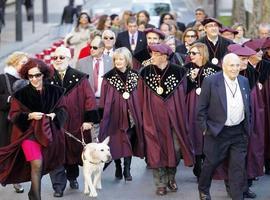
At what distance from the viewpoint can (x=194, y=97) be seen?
10.6 metres

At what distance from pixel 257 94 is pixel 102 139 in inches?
84.8

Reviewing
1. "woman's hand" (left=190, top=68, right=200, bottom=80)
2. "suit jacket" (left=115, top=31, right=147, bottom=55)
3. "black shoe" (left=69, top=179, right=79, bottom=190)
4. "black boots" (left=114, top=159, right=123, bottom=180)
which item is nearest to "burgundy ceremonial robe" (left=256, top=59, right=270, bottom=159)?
"woman's hand" (left=190, top=68, right=200, bottom=80)

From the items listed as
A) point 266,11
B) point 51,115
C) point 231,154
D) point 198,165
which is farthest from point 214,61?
point 266,11

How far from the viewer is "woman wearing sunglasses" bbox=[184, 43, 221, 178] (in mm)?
10406

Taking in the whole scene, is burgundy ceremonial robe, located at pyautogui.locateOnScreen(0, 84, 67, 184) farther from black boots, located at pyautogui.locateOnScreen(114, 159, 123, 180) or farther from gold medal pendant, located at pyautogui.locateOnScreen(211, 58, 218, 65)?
gold medal pendant, located at pyautogui.locateOnScreen(211, 58, 218, 65)

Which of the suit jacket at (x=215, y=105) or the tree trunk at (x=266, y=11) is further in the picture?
the tree trunk at (x=266, y=11)

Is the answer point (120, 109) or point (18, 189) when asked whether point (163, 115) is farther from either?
point (18, 189)

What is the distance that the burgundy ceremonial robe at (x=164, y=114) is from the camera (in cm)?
1001

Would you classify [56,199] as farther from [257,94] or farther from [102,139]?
[257,94]

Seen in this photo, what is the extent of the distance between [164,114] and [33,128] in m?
1.94

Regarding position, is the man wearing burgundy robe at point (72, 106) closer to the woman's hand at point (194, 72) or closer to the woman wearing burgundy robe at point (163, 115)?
the woman wearing burgundy robe at point (163, 115)

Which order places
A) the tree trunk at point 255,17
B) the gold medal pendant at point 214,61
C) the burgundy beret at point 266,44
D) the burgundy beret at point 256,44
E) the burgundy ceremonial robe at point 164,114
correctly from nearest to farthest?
the burgundy ceremonial robe at point 164,114 → the burgundy beret at point 256,44 → the burgundy beret at point 266,44 → the gold medal pendant at point 214,61 → the tree trunk at point 255,17

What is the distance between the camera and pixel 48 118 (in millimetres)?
8836

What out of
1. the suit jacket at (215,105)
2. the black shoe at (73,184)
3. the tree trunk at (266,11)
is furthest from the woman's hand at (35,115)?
the tree trunk at (266,11)
